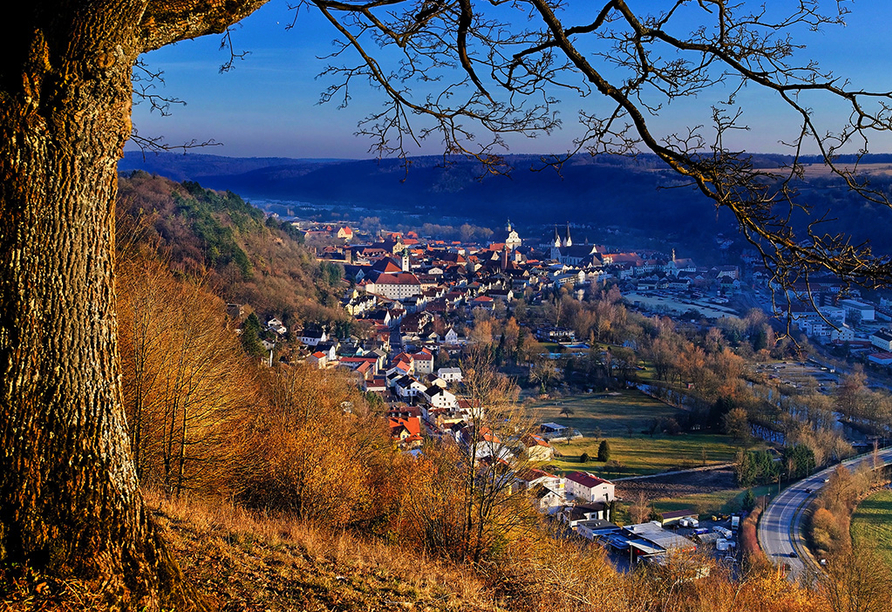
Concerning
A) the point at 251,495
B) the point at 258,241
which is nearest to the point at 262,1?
the point at 251,495

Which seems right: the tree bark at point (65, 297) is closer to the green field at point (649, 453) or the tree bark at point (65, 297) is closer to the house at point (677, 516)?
the house at point (677, 516)

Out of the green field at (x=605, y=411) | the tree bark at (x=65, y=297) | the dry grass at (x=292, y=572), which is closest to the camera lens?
the tree bark at (x=65, y=297)

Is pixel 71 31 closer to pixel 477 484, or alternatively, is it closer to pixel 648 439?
pixel 477 484

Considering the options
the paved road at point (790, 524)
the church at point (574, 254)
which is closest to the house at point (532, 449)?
the paved road at point (790, 524)

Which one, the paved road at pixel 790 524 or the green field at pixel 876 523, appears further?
the green field at pixel 876 523

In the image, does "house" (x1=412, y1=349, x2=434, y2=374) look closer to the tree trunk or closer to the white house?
the white house
